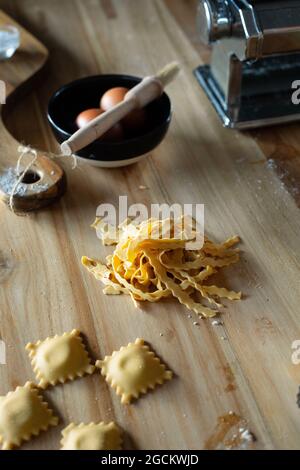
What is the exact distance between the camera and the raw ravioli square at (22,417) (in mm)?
748

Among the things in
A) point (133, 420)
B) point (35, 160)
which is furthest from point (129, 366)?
point (35, 160)

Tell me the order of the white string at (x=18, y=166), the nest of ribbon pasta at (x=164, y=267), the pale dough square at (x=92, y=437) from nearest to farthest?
the pale dough square at (x=92, y=437)
the nest of ribbon pasta at (x=164, y=267)
the white string at (x=18, y=166)

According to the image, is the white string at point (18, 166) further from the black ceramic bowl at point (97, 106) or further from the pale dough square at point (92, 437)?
the pale dough square at point (92, 437)

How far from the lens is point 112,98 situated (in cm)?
111

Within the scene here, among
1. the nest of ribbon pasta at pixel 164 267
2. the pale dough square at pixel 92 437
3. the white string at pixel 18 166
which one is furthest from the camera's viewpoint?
the white string at pixel 18 166

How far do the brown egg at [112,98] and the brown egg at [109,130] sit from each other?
0.08 ft

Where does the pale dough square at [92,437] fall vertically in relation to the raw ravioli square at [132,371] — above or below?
above

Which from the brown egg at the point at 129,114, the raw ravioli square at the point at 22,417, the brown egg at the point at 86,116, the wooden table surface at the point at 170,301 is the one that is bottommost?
the wooden table surface at the point at 170,301

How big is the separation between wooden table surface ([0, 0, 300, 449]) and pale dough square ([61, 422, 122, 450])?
1 centimetres

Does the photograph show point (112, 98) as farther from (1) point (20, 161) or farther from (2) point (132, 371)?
(2) point (132, 371)

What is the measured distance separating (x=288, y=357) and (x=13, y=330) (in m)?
0.40

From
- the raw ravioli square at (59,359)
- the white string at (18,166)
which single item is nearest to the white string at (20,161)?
the white string at (18,166)
